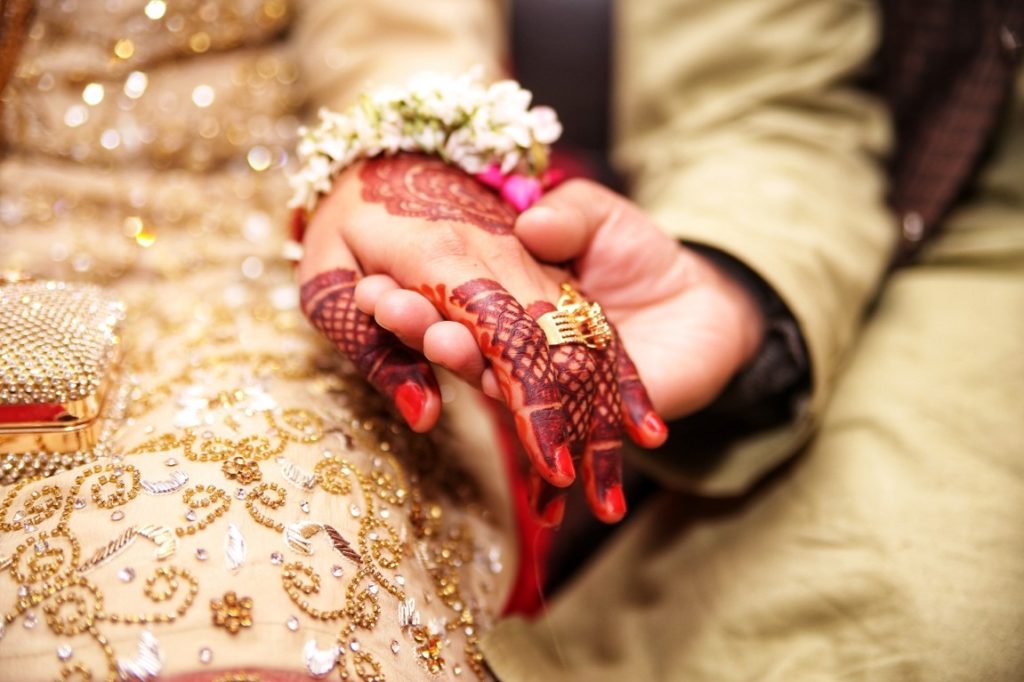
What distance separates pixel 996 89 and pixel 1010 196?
0.13 m

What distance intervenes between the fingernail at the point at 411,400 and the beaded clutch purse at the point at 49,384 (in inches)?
8.6

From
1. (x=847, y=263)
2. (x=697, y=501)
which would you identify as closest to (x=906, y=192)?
(x=847, y=263)

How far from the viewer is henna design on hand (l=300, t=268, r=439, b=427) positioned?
20.2 inches

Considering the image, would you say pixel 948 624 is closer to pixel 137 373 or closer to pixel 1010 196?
pixel 1010 196

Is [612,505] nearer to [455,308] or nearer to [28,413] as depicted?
[455,308]

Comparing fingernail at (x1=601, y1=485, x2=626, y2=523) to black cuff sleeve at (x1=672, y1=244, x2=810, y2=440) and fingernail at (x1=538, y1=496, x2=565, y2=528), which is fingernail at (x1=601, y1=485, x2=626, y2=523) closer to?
fingernail at (x1=538, y1=496, x2=565, y2=528)

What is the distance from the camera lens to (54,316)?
1.78 ft

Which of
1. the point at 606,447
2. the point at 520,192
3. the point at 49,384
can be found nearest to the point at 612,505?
the point at 606,447

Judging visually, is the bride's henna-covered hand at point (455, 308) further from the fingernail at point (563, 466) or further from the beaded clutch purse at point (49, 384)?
the beaded clutch purse at point (49, 384)

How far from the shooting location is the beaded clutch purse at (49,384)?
1.66ft

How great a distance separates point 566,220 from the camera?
1.86 ft

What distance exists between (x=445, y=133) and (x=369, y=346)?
200 mm

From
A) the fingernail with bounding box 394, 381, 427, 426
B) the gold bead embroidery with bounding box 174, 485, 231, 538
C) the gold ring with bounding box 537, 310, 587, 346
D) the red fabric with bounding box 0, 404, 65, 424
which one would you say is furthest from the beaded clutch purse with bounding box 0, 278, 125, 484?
the gold ring with bounding box 537, 310, 587, 346

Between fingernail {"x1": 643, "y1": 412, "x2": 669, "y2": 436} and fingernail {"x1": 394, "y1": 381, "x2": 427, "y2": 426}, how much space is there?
0.16 m
